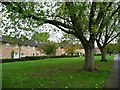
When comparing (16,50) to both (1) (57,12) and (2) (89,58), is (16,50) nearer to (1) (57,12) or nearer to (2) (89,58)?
(2) (89,58)

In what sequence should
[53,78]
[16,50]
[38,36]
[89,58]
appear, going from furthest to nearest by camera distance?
[16,50]
[89,58]
[38,36]
[53,78]

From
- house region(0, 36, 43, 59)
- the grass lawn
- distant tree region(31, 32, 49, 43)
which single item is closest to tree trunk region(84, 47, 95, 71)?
the grass lawn

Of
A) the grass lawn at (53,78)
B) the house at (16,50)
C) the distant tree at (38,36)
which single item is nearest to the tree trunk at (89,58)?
the grass lawn at (53,78)

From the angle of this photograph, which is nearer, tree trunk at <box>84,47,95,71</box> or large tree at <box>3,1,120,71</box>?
large tree at <box>3,1,120,71</box>

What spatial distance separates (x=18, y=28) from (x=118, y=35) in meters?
23.1

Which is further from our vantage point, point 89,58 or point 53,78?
point 89,58

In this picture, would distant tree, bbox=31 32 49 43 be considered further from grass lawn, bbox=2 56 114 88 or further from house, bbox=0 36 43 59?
house, bbox=0 36 43 59

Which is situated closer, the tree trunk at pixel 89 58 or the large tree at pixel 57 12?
the large tree at pixel 57 12

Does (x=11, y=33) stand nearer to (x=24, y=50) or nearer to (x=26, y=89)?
(x=26, y=89)

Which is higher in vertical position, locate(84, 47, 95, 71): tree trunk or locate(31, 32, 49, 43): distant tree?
locate(31, 32, 49, 43): distant tree

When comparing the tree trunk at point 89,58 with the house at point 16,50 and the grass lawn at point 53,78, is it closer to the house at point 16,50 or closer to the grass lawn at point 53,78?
the grass lawn at point 53,78

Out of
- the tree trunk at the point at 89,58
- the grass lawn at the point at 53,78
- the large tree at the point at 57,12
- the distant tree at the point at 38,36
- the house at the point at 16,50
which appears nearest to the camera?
the grass lawn at the point at 53,78

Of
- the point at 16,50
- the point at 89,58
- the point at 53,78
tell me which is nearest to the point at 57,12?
the point at 53,78

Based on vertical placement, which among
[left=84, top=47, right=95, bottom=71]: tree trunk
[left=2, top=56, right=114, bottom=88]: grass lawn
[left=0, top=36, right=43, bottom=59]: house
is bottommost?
Result: [left=2, top=56, right=114, bottom=88]: grass lawn
